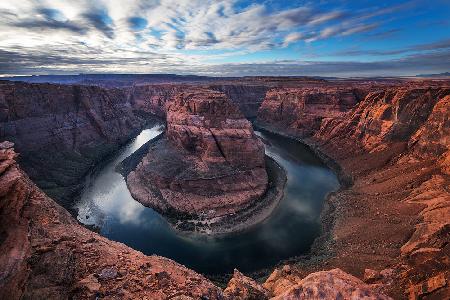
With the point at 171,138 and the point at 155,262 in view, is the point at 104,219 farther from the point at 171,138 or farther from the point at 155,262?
the point at 155,262

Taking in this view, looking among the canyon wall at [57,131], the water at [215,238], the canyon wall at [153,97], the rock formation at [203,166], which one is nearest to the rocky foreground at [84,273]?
the water at [215,238]

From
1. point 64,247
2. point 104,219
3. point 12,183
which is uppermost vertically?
point 12,183

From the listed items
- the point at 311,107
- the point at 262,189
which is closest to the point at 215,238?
the point at 262,189

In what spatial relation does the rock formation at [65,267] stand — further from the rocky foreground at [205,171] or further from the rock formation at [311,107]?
the rock formation at [311,107]

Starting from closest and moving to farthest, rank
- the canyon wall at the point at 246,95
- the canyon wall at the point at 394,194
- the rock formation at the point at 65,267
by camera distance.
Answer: the rock formation at the point at 65,267 < the canyon wall at the point at 394,194 < the canyon wall at the point at 246,95

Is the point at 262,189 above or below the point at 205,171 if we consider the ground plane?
below

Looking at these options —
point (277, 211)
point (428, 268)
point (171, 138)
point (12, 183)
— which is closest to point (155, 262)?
point (12, 183)

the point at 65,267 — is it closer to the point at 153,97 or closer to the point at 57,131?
the point at 57,131
